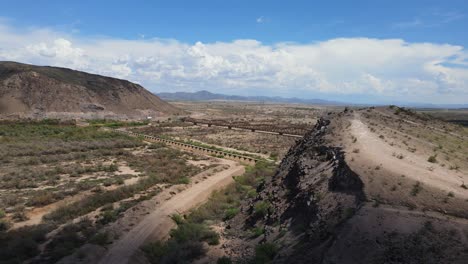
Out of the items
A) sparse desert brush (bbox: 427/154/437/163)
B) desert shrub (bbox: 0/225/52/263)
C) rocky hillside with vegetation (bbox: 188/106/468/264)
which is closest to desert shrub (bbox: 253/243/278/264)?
rocky hillside with vegetation (bbox: 188/106/468/264)

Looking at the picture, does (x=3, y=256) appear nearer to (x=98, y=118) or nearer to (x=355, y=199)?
(x=355, y=199)

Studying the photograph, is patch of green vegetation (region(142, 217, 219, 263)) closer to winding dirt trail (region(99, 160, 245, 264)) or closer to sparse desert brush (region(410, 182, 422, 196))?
winding dirt trail (region(99, 160, 245, 264))

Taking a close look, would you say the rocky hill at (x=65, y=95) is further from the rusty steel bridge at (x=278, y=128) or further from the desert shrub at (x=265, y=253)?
the desert shrub at (x=265, y=253)

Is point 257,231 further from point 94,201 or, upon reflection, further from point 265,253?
point 94,201

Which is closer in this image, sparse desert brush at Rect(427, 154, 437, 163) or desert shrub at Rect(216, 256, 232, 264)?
desert shrub at Rect(216, 256, 232, 264)

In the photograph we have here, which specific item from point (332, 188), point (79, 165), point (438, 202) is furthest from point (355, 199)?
point (79, 165)
